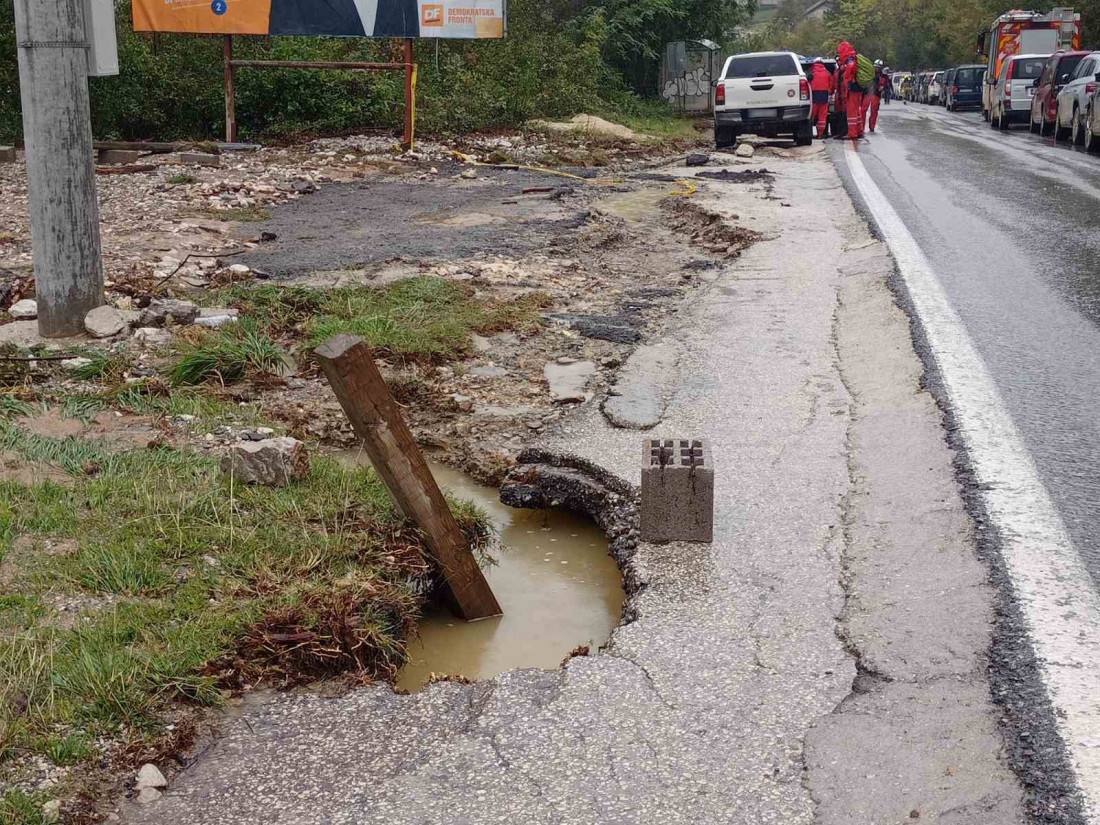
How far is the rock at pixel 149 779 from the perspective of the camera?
2590 millimetres

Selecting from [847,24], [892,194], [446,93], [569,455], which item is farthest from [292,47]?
[847,24]

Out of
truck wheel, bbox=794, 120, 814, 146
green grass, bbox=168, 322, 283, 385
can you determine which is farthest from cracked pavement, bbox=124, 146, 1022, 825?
truck wheel, bbox=794, 120, 814, 146

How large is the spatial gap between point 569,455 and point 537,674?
1692mm

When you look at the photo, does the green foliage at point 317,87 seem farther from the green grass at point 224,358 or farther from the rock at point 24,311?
the green grass at point 224,358

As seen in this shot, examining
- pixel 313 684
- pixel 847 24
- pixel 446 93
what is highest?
pixel 847 24

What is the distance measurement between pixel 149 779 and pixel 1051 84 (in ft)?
87.1

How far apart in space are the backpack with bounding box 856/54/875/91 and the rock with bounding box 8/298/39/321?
A: 19.6 meters

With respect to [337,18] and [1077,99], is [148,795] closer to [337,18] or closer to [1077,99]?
[337,18]

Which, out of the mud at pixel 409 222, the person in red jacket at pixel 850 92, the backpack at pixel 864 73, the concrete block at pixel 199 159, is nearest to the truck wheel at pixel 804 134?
the person in red jacket at pixel 850 92

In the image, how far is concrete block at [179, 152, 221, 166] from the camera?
1435 cm

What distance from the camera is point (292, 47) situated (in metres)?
19.0

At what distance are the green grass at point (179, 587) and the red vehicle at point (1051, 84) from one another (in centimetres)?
2379

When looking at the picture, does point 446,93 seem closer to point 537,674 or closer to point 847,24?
point 537,674

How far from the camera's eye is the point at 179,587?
135 inches
